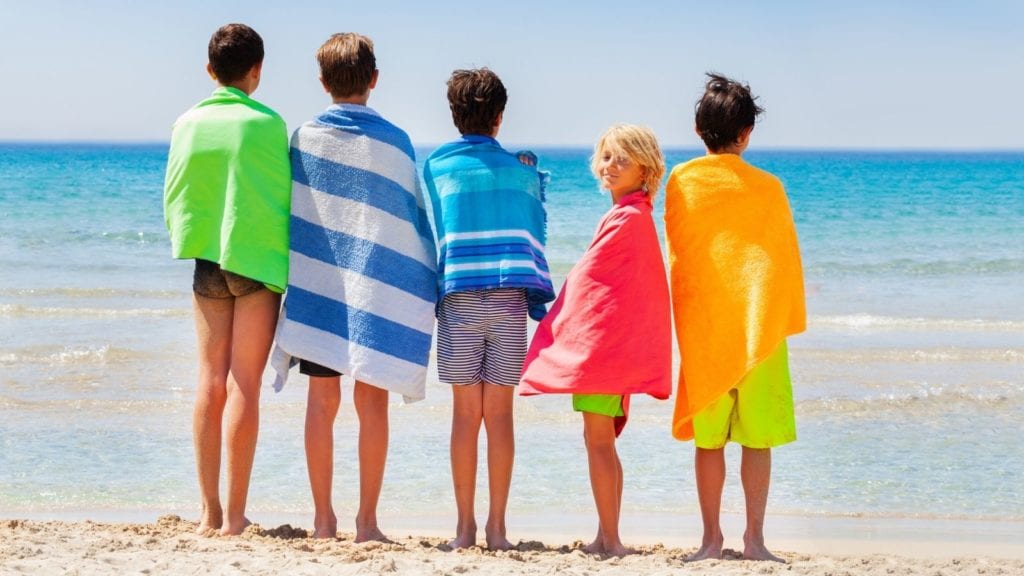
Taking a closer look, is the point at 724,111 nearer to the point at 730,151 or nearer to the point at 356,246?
the point at 730,151

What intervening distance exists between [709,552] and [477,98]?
73.9 inches

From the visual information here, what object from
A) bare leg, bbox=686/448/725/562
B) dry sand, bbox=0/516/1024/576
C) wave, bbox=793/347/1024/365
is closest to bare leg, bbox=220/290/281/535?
dry sand, bbox=0/516/1024/576

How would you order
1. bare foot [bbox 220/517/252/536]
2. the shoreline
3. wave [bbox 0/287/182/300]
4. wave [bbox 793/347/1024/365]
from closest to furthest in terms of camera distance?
1. bare foot [bbox 220/517/252/536]
2. the shoreline
3. wave [bbox 793/347/1024/365]
4. wave [bbox 0/287/182/300]

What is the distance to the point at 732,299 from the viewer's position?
4172 mm

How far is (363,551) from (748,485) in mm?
1420

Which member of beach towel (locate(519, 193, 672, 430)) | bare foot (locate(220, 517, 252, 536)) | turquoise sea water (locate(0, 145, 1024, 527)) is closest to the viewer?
beach towel (locate(519, 193, 672, 430))

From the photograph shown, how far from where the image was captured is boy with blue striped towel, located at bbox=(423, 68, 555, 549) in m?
4.22

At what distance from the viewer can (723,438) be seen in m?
4.21

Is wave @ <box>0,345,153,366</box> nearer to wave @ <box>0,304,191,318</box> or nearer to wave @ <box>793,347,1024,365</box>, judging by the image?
wave @ <box>0,304,191,318</box>

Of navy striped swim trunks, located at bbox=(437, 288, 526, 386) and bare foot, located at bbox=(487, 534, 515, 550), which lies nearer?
navy striped swim trunks, located at bbox=(437, 288, 526, 386)

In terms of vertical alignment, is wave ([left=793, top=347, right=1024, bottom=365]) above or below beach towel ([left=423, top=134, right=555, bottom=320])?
below

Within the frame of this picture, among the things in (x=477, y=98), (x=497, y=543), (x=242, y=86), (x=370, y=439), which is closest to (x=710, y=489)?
(x=497, y=543)

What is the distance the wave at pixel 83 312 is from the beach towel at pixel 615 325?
9.12 metres

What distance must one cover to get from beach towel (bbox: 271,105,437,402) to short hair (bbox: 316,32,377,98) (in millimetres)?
76
